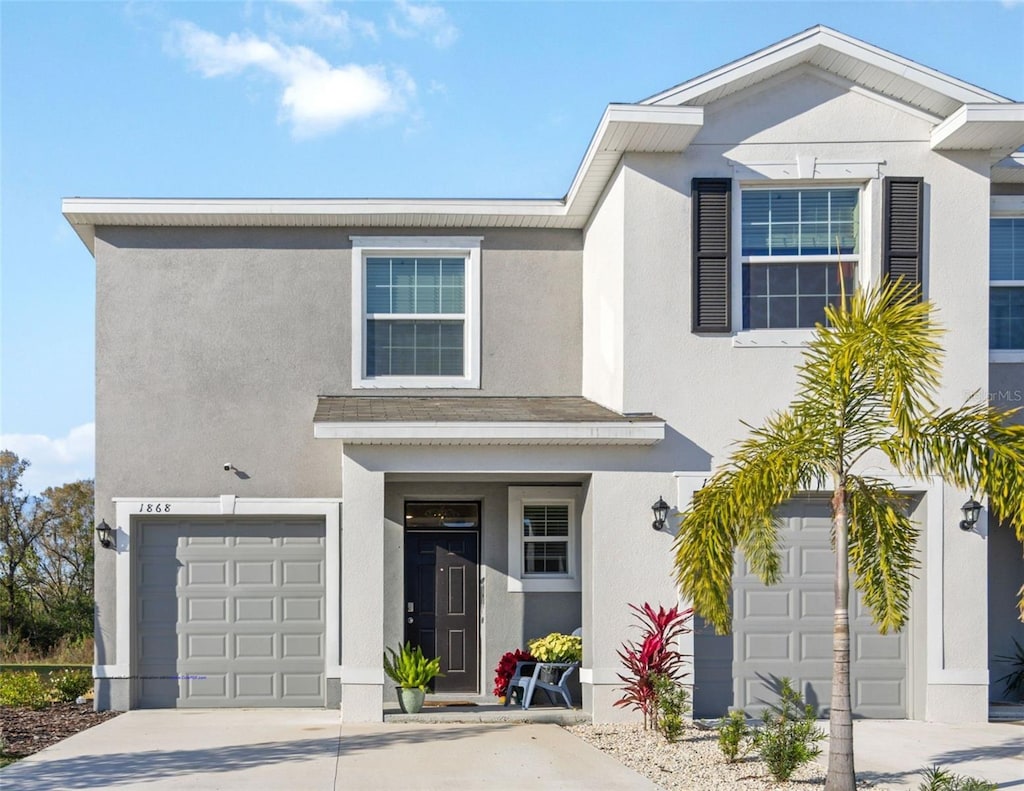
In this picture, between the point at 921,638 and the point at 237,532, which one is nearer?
the point at 921,638

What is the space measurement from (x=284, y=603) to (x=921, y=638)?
7138 millimetres

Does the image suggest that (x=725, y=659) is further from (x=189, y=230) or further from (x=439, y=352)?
(x=189, y=230)

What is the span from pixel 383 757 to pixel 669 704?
2695 mm

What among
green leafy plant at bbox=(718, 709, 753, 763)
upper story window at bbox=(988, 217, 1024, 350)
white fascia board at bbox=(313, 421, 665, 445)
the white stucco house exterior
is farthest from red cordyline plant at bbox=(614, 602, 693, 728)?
upper story window at bbox=(988, 217, 1024, 350)

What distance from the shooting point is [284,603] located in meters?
13.2

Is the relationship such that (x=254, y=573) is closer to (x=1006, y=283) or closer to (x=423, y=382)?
(x=423, y=382)

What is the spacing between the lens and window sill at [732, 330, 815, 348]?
11891 mm

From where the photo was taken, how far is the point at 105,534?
1300cm

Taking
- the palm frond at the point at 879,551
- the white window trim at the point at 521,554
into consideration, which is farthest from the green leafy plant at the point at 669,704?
the white window trim at the point at 521,554

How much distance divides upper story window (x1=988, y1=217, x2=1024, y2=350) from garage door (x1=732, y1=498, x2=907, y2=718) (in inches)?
125

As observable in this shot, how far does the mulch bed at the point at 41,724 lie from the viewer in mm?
10578

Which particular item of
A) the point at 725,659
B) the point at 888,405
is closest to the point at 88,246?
the point at 725,659

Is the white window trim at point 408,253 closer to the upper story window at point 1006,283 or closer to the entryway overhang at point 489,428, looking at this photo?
the entryway overhang at point 489,428

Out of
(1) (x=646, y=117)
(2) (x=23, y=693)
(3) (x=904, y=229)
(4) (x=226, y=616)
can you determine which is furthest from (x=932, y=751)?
(2) (x=23, y=693)
